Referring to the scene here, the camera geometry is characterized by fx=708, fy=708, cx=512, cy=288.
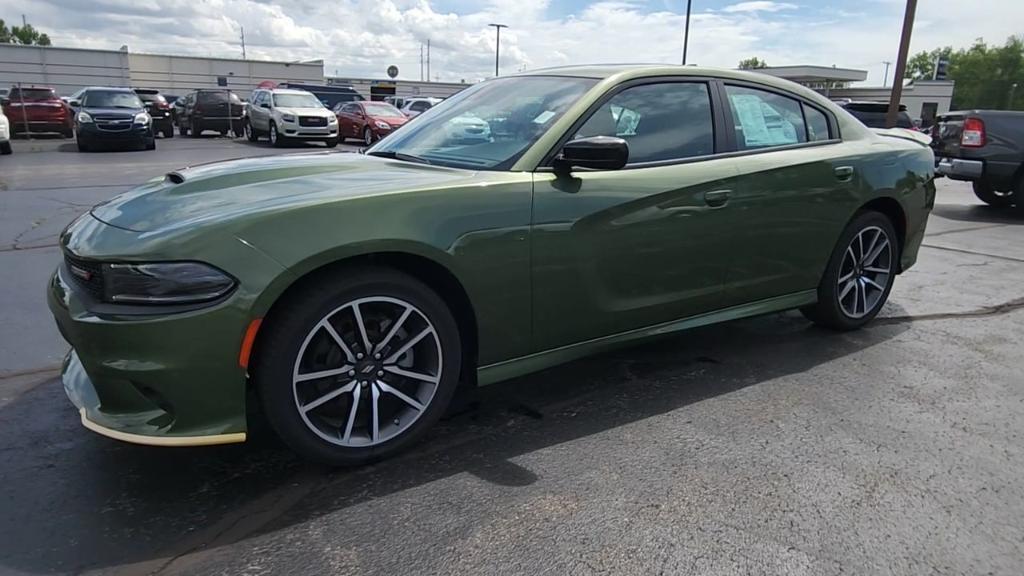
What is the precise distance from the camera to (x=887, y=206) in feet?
15.0

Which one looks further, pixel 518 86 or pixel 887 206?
pixel 887 206

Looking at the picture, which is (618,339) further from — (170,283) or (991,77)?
(991,77)

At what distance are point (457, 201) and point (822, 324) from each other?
2894 millimetres

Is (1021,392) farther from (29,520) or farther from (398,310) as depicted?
(29,520)

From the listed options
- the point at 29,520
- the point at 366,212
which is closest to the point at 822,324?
the point at 366,212

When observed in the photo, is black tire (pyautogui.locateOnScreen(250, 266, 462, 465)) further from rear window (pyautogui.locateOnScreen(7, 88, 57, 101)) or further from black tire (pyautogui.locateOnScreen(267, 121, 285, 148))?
rear window (pyautogui.locateOnScreen(7, 88, 57, 101))

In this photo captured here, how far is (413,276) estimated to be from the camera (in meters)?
2.85

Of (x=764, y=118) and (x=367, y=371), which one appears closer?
(x=367, y=371)

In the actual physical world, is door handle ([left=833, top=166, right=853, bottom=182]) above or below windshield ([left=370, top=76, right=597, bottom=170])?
below

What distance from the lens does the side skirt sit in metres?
3.10

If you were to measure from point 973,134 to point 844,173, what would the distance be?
24.9 feet

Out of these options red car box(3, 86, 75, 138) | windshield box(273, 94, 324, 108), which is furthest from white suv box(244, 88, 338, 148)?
red car box(3, 86, 75, 138)

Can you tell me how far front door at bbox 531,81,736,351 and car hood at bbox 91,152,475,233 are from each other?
1.68 ft

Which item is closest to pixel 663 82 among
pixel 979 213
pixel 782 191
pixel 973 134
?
pixel 782 191
